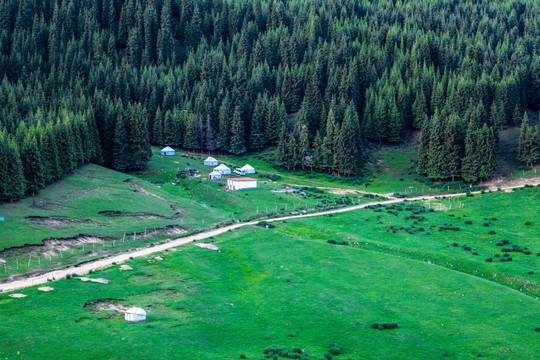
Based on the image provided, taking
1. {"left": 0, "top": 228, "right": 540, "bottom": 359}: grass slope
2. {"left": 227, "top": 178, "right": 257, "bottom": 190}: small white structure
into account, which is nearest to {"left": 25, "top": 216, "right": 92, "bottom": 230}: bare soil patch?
{"left": 0, "top": 228, "right": 540, "bottom": 359}: grass slope

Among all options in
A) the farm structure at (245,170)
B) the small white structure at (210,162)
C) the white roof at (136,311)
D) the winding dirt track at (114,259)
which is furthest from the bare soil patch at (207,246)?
the small white structure at (210,162)

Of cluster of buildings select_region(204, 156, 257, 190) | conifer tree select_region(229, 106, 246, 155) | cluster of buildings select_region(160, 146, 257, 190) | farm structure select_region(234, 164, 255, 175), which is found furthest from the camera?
conifer tree select_region(229, 106, 246, 155)

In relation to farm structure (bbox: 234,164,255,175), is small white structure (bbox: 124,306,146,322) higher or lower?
higher

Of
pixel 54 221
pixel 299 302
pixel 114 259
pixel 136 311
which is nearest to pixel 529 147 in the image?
pixel 299 302

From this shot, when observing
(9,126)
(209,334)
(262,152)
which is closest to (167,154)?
(262,152)

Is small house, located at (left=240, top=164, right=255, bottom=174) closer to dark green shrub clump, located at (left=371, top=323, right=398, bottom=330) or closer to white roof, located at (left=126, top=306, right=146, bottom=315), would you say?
dark green shrub clump, located at (left=371, top=323, right=398, bottom=330)

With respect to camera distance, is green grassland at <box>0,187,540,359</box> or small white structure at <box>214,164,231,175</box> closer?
green grassland at <box>0,187,540,359</box>

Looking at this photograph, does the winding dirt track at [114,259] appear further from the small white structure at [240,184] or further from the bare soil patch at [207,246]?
the small white structure at [240,184]

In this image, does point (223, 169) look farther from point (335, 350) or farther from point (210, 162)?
point (335, 350)
